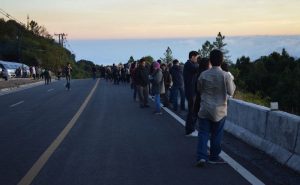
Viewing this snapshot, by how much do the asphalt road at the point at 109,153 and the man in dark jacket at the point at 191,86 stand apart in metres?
0.37

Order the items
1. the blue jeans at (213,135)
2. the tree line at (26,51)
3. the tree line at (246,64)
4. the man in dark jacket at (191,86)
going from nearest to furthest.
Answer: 1. the blue jeans at (213,135)
2. the man in dark jacket at (191,86)
3. the tree line at (246,64)
4. the tree line at (26,51)

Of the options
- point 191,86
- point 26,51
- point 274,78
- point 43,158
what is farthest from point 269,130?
point 26,51

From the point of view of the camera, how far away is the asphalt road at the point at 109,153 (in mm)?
7410

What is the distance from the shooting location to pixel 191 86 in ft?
40.2

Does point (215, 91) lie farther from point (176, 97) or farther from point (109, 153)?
point (176, 97)

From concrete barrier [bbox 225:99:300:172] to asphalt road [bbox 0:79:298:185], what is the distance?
0.39 m

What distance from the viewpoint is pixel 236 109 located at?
11.9 metres

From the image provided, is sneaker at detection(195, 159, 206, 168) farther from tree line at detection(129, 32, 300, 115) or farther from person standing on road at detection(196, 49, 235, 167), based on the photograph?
tree line at detection(129, 32, 300, 115)

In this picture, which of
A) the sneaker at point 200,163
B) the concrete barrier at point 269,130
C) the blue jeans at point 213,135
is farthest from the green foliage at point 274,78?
the sneaker at point 200,163

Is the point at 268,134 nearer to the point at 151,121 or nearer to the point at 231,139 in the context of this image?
the point at 231,139

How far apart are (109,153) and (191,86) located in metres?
3.41

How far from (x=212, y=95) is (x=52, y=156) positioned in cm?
304

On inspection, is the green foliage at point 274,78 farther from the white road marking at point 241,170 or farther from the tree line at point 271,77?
the white road marking at point 241,170

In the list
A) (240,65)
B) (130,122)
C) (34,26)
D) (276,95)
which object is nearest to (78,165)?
(130,122)
